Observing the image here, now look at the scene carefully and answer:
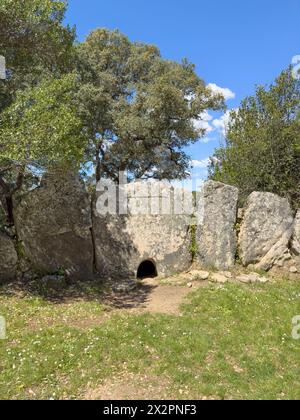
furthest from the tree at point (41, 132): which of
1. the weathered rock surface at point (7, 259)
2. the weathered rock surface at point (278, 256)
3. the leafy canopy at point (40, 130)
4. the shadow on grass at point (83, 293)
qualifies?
the weathered rock surface at point (278, 256)

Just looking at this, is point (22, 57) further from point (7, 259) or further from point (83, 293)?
point (83, 293)

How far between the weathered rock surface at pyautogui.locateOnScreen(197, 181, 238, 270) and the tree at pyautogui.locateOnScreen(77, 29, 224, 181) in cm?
1276

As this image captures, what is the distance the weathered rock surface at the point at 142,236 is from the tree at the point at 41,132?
3645 millimetres

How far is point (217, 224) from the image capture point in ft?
57.1

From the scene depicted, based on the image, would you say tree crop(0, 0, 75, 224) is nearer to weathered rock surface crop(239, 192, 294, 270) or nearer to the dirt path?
the dirt path

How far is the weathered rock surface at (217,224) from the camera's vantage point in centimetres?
1722

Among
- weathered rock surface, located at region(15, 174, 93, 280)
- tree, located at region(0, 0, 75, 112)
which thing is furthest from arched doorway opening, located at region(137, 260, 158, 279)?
tree, located at region(0, 0, 75, 112)

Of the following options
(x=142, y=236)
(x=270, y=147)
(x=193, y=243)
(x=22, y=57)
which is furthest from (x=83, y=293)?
(x=270, y=147)

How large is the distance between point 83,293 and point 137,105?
1938cm

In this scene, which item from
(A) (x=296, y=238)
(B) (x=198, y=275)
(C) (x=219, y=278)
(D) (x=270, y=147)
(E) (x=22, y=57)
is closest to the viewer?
(E) (x=22, y=57)

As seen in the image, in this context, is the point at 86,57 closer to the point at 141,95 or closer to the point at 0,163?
the point at 141,95

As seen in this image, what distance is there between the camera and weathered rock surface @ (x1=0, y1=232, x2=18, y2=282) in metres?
14.9

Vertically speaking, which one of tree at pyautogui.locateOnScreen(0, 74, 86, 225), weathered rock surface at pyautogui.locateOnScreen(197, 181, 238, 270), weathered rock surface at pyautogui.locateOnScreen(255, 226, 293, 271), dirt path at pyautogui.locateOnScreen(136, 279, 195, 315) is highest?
tree at pyautogui.locateOnScreen(0, 74, 86, 225)

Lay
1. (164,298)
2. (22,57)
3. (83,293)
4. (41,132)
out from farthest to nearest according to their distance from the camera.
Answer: (22,57)
(83,293)
(164,298)
(41,132)
